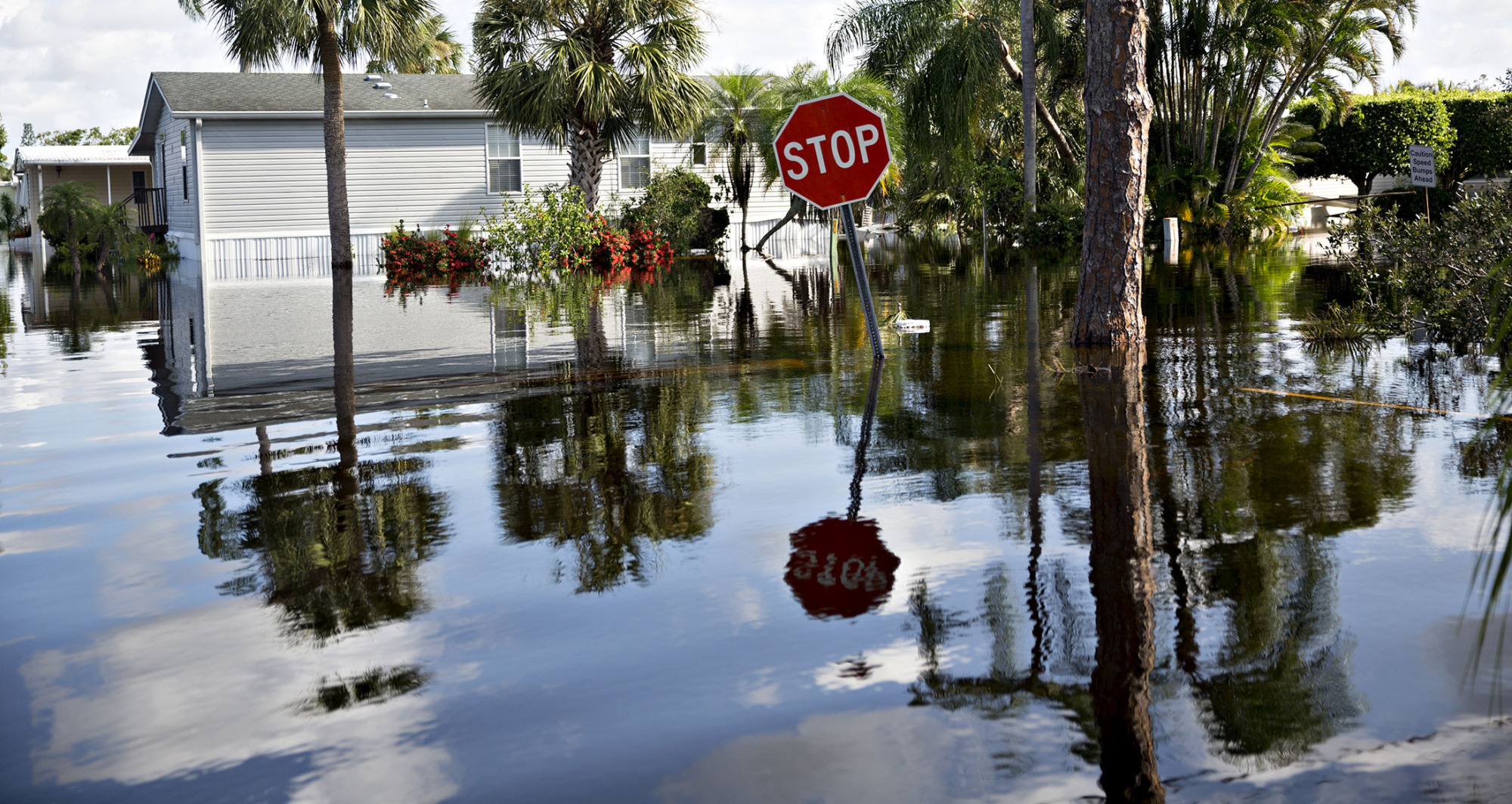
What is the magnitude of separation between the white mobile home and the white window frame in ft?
0.09

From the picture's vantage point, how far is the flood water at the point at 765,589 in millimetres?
3137

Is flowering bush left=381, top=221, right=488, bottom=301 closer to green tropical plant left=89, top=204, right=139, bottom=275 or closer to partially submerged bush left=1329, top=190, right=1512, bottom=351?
green tropical plant left=89, top=204, right=139, bottom=275

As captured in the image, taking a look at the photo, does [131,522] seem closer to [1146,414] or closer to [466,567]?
[466,567]

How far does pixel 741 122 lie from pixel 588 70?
10.2 metres

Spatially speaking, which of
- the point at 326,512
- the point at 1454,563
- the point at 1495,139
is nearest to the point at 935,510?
Result: the point at 1454,563

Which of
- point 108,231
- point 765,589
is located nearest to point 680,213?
point 108,231

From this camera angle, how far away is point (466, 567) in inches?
191

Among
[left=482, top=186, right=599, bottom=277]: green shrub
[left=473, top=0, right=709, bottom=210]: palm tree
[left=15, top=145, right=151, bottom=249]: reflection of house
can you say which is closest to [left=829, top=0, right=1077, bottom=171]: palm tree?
[left=473, top=0, right=709, bottom=210]: palm tree

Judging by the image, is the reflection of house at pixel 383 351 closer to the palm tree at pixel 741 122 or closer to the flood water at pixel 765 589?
the flood water at pixel 765 589

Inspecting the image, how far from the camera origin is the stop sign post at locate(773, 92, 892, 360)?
29.9 ft

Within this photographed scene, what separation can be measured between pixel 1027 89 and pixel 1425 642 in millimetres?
23688

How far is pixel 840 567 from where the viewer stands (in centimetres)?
470

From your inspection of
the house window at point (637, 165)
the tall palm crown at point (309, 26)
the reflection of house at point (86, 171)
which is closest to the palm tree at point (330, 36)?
the tall palm crown at point (309, 26)

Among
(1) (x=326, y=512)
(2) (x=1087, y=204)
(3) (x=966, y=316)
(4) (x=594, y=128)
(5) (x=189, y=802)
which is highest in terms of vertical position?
(4) (x=594, y=128)
